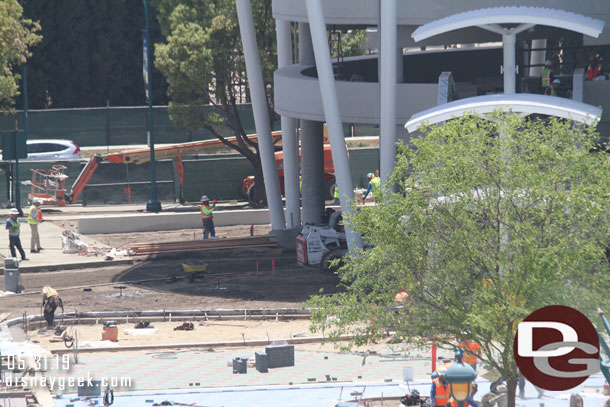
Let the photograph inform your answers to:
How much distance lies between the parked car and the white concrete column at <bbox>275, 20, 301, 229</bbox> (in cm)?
2001

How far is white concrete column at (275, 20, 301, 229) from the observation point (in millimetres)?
37938

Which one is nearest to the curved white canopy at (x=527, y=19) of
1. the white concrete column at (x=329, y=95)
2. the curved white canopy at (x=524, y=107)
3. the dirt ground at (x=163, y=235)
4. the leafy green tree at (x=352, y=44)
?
the curved white canopy at (x=524, y=107)

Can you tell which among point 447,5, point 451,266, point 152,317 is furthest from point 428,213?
point 447,5

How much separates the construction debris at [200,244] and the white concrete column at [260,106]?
Result: 1.68 metres

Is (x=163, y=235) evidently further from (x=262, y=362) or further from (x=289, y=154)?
(x=262, y=362)

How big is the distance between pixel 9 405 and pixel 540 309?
900 cm

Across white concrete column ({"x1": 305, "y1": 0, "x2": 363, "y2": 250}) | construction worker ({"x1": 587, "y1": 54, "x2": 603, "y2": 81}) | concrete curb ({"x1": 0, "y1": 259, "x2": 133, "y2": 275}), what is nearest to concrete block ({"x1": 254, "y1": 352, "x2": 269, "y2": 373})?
white concrete column ({"x1": 305, "y1": 0, "x2": 363, "y2": 250})

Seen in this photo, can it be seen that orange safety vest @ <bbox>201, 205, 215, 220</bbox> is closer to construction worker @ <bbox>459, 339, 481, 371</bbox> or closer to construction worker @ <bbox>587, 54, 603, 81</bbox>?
construction worker @ <bbox>587, 54, 603, 81</bbox>

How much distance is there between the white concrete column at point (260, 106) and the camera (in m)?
36.5

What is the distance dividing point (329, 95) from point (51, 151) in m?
28.0

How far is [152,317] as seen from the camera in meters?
26.9

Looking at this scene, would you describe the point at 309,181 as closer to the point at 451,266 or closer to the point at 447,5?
the point at 447,5

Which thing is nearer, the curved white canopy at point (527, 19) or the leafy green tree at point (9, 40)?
the curved white canopy at point (527, 19)

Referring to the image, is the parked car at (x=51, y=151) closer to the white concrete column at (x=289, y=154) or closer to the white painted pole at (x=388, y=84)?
the white concrete column at (x=289, y=154)
